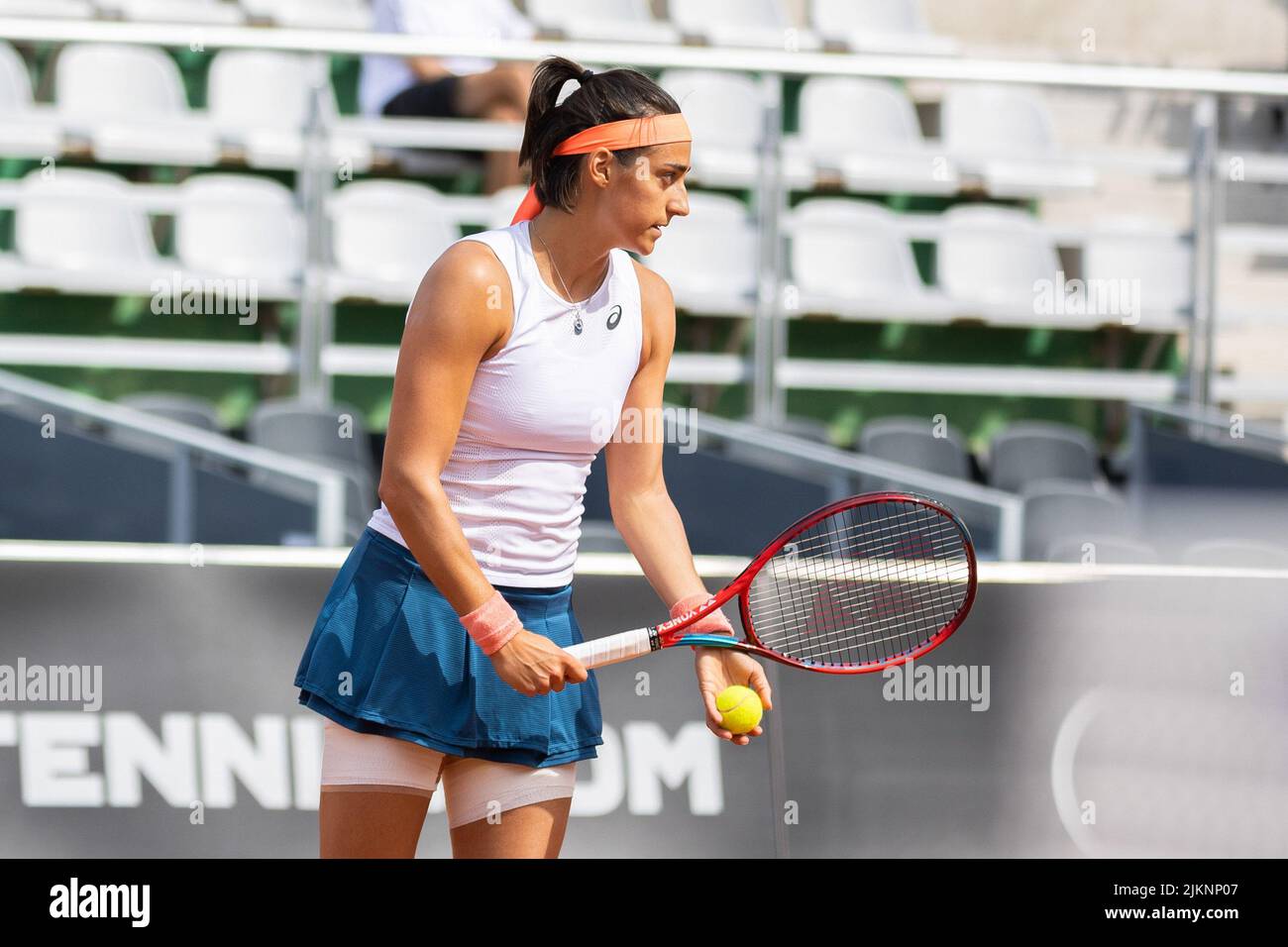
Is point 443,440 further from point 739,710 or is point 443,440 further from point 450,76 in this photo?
point 450,76

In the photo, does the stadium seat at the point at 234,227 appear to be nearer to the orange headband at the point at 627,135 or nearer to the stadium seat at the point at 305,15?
the stadium seat at the point at 305,15

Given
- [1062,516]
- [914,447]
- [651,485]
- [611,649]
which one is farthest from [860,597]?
[914,447]

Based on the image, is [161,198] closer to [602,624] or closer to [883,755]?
[602,624]

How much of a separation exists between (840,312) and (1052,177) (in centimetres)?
105

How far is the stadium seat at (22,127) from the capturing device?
5.64 metres

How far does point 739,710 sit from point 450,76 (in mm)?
3786

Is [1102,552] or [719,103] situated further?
[719,103]

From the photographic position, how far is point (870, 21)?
25.5ft

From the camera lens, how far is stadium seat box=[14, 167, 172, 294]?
548cm

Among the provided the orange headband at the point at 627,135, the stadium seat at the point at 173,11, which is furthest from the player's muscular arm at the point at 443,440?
the stadium seat at the point at 173,11

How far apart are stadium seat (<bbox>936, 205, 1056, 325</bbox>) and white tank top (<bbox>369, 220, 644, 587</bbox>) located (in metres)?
4.12

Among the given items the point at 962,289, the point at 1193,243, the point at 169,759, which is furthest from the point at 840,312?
the point at 169,759
